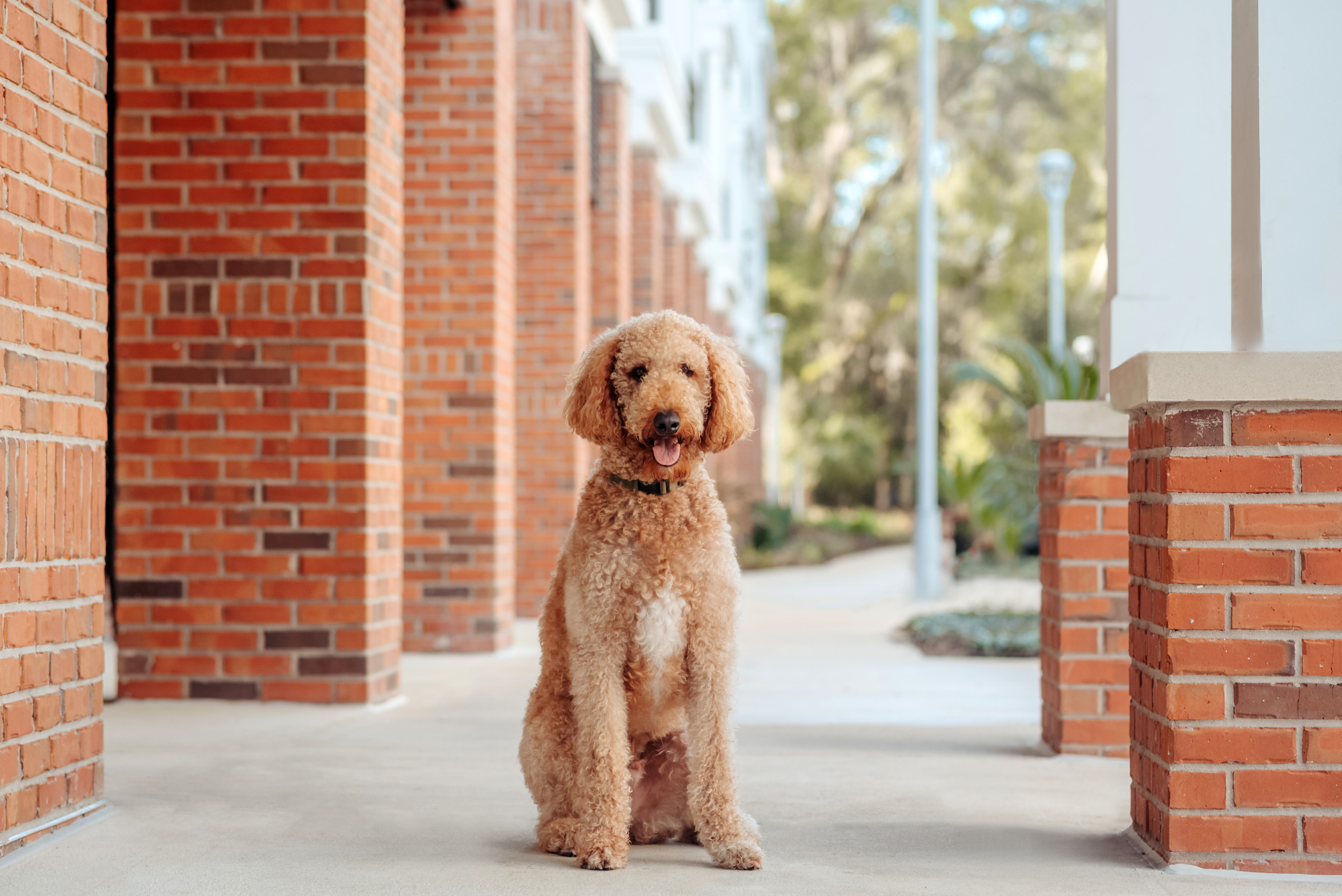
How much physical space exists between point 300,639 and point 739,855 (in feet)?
9.89

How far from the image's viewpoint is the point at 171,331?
5.65 m

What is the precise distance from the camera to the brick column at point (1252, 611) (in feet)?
10.2

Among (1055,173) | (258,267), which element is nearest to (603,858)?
(258,267)

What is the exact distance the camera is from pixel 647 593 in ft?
10.6

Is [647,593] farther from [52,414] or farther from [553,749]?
[52,414]

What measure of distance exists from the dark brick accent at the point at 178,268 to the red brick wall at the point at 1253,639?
425cm

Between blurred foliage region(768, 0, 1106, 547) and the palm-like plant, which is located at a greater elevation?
blurred foliage region(768, 0, 1106, 547)

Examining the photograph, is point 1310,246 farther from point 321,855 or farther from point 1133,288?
point 321,855

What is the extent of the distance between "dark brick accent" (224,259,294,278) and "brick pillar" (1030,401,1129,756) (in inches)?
131

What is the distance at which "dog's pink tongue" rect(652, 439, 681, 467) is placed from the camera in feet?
10.2

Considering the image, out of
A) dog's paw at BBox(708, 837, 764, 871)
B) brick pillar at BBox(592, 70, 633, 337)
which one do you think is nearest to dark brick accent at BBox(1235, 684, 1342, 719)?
dog's paw at BBox(708, 837, 764, 871)

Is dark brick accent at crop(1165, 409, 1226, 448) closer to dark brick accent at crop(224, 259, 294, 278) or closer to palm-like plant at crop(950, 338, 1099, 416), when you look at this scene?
palm-like plant at crop(950, 338, 1099, 416)

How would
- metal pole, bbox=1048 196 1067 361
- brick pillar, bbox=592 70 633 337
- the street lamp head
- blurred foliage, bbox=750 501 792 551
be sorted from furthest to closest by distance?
blurred foliage, bbox=750 501 792 551
metal pole, bbox=1048 196 1067 361
the street lamp head
brick pillar, bbox=592 70 633 337

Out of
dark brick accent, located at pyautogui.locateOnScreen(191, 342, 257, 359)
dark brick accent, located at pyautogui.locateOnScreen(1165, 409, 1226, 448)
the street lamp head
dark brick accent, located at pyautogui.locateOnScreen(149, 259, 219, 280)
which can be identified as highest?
the street lamp head
